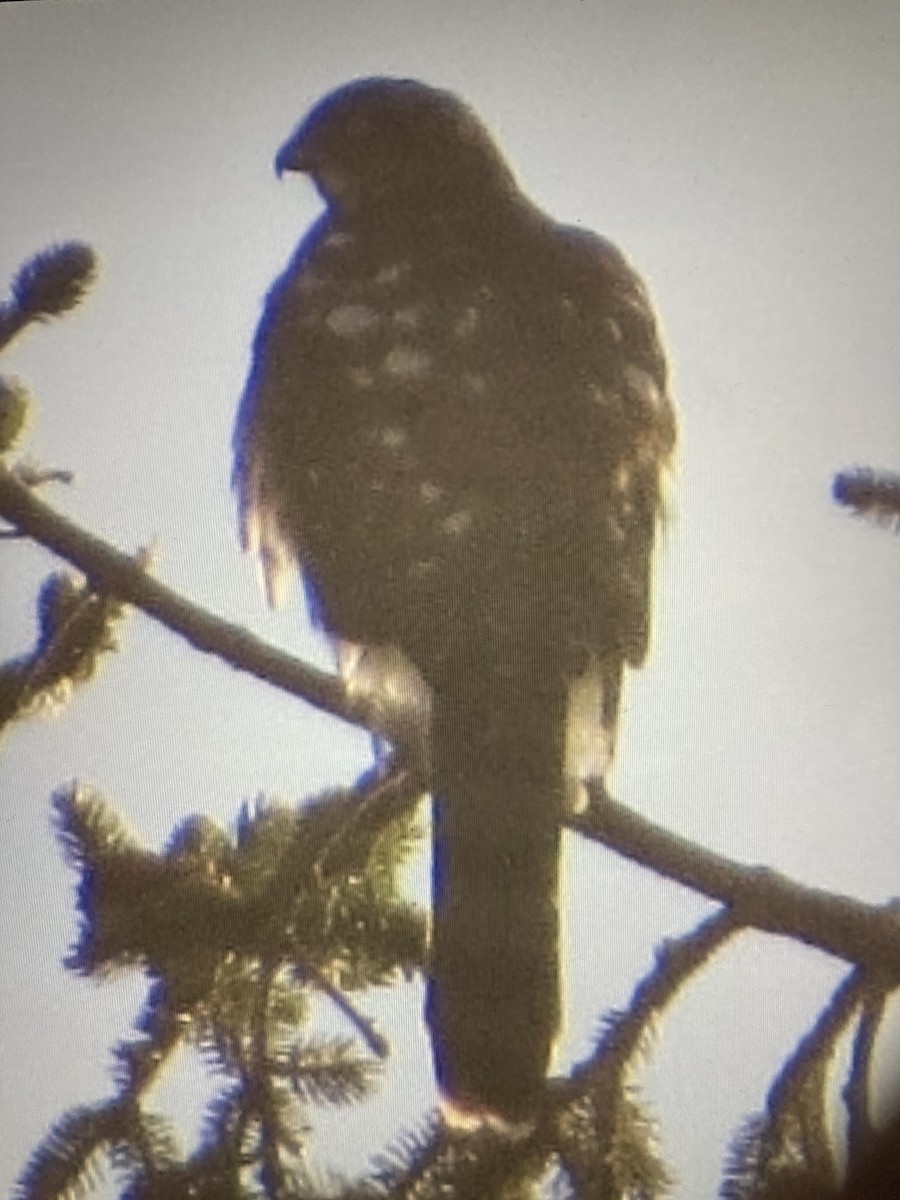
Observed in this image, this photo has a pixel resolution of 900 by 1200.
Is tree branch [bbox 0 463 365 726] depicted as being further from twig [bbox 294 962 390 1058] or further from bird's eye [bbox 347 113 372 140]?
bird's eye [bbox 347 113 372 140]

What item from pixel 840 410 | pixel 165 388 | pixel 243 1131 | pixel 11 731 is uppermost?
pixel 840 410

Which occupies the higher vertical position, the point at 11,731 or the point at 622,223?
the point at 622,223

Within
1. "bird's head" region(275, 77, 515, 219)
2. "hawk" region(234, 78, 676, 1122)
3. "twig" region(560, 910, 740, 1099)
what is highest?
"bird's head" region(275, 77, 515, 219)

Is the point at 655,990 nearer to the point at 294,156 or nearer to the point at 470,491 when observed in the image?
the point at 470,491

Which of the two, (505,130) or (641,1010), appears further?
(505,130)

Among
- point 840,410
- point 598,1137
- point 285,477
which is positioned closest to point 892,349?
point 840,410

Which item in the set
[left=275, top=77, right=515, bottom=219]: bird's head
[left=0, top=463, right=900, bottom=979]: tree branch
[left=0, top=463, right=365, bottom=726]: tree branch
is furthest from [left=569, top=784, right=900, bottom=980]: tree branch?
[left=275, top=77, right=515, bottom=219]: bird's head

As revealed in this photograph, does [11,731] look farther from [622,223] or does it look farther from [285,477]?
[622,223]
